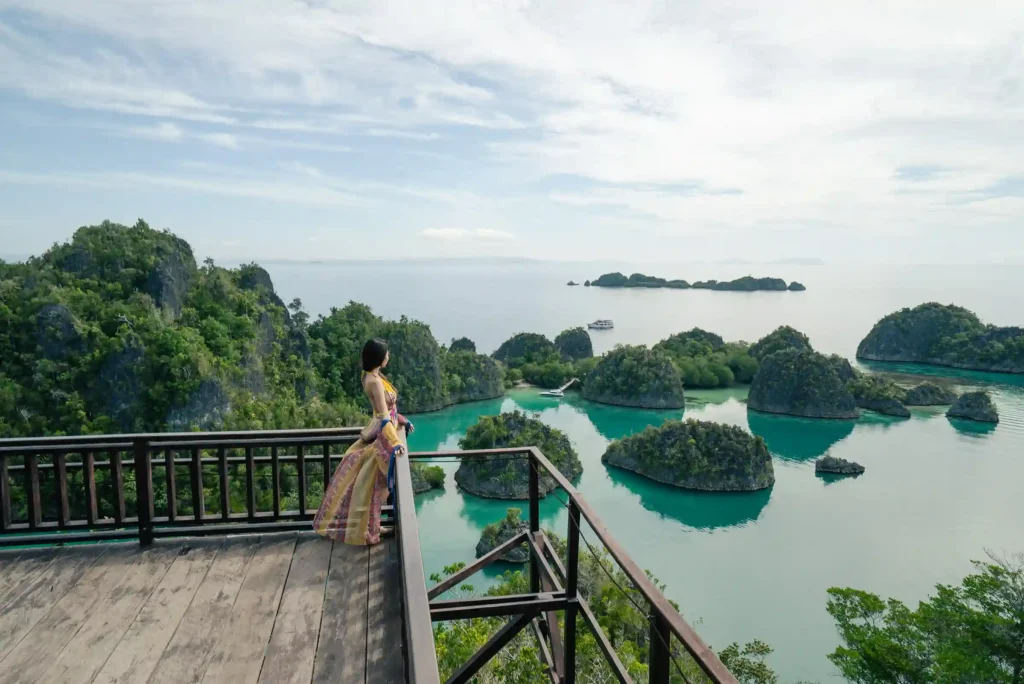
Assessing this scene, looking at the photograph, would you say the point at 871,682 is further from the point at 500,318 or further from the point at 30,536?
the point at 500,318

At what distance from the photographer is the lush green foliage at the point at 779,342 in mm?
50562

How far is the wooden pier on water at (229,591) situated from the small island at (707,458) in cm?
2350

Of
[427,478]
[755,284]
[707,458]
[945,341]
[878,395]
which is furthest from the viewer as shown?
[755,284]

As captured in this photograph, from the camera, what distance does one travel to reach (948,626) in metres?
12.8

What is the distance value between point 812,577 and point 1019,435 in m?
23.9

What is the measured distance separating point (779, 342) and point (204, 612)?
52.3 meters

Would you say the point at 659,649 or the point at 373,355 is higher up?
the point at 373,355

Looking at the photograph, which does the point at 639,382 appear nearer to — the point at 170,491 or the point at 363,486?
the point at 363,486

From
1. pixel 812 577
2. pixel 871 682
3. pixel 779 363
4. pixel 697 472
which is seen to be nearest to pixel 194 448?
pixel 871 682

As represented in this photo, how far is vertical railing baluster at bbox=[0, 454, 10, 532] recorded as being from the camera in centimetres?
343

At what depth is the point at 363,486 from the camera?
3496 millimetres

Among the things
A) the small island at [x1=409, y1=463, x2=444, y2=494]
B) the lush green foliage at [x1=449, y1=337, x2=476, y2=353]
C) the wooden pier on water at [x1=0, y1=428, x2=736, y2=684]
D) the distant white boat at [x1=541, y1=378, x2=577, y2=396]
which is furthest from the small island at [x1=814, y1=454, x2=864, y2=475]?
the lush green foliage at [x1=449, y1=337, x2=476, y2=353]

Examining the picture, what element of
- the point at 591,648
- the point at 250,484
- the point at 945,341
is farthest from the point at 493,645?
the point at 945,341

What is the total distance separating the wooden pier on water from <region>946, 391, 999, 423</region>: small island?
42.4 meters
